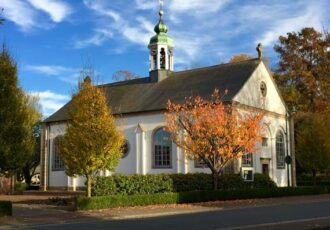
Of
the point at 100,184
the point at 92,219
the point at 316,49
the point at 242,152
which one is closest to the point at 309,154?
the point at 242,152

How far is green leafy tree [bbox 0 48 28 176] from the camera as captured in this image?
1978 centimetres

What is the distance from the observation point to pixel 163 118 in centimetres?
3812

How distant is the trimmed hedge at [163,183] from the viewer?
981 inches

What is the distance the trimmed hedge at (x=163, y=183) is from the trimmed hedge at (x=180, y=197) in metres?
1.67

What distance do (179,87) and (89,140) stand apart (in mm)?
16943

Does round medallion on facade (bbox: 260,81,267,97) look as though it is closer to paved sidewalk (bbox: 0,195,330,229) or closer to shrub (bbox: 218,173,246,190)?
shrub (bbox: 218,173,246,190)

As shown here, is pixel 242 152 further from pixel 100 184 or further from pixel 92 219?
pixel 92 219

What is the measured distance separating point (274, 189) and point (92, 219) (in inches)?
607

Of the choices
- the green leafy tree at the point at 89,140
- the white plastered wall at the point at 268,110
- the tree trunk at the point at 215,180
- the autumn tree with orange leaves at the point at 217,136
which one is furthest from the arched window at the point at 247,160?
the green leafy tree at the point at 89,140

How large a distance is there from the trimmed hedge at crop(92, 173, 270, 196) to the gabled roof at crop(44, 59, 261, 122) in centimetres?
708

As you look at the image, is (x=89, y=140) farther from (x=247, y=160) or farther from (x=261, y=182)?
(x=247, y=160)

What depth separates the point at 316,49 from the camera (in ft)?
→ 181

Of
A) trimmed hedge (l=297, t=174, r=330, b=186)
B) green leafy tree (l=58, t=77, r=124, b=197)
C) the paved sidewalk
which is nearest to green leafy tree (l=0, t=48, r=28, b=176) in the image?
the paved sidewalk

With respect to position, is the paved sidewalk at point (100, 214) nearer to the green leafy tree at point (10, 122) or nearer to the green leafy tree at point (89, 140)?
the green leafy tree at point (10, 122)
